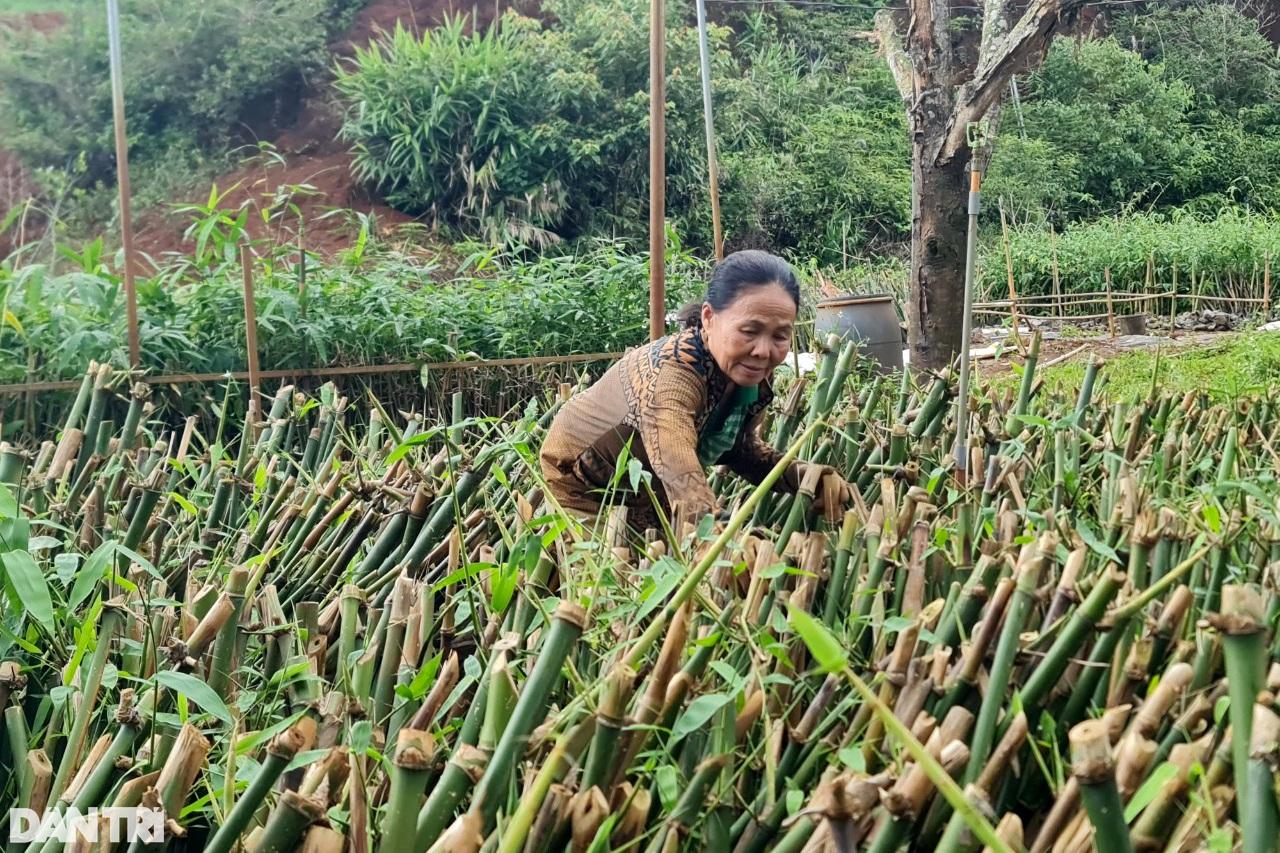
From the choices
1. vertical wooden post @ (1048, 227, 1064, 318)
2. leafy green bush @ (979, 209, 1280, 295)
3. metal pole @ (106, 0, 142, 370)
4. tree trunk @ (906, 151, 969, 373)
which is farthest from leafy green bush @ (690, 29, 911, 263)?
metal pole @ (106, 0, 142, 370)

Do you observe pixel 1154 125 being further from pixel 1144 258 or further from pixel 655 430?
pixel 655 430

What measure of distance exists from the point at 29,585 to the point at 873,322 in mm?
4804

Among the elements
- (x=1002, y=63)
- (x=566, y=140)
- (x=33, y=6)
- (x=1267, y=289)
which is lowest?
(x=1267, y=289)

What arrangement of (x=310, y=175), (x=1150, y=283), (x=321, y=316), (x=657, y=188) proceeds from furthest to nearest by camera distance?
1. (x=310, y=175)
2. (x=1150, y=283)
3. (x=321, y=316)
4. (x=657, y=188)

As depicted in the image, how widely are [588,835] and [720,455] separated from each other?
1412 mm

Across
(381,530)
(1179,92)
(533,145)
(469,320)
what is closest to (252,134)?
(533,145)

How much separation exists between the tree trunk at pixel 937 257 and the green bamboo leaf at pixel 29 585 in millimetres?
3078

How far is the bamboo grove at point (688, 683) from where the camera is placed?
0.71 meters

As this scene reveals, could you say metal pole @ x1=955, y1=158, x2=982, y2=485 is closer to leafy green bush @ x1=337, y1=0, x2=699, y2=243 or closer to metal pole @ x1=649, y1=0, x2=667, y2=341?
metal pole @ x1=649, y1=0, x2=667, y2=341

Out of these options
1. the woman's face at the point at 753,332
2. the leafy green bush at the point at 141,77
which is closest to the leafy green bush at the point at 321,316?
the woman's face at the point at 753,332

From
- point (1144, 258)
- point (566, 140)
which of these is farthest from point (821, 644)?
point (1144, 258)

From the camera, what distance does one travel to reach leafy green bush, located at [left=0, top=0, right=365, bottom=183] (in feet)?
39.9

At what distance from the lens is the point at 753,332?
1933mm

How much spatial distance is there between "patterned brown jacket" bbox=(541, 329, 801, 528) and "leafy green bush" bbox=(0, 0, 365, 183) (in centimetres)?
1126
